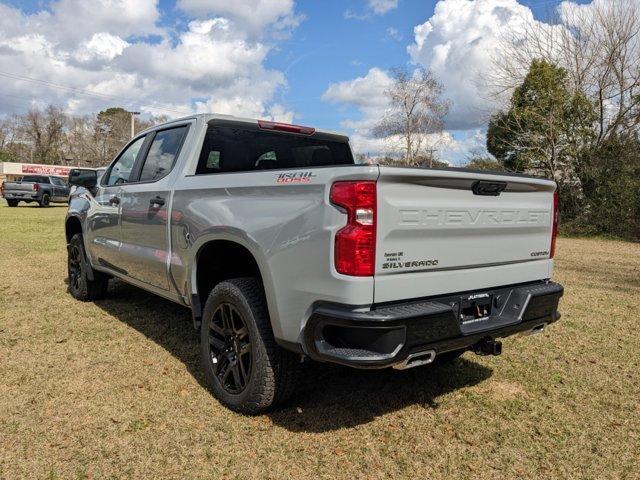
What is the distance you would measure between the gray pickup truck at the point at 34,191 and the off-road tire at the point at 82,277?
23.6 metres

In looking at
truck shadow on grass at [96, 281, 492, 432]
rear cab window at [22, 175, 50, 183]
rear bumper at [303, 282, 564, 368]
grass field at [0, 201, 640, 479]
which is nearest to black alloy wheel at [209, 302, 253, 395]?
grass field at [0, 201, 640, 479]

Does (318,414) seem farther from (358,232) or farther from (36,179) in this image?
(36,179)

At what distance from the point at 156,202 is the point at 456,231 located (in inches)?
93.3

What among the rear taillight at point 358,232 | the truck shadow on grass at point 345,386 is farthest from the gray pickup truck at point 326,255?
the truck shadow on grass at point 345,386

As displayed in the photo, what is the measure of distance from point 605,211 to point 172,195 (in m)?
17.6

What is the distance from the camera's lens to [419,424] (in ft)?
10.7

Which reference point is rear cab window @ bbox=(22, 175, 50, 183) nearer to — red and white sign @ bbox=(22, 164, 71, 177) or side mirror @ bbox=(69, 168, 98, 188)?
side mirror @ bbox=(69, 168, 98, 188)

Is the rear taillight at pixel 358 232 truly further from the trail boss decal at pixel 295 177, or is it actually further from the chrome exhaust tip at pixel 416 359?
the chrome exhaust tip at pixel 416 359

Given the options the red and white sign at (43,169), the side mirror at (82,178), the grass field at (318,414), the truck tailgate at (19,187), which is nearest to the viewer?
the grass field at (318,414)

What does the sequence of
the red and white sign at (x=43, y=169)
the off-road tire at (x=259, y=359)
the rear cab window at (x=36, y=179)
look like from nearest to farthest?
the off-road tire at (x=259, y=359) < the rear cab window at (x=36, y=179) < the red and white sign at (x=43, y=169)

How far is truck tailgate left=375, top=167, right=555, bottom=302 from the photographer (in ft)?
8.48

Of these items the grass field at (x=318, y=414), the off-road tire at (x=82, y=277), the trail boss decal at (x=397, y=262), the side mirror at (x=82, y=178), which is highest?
the side mirror at (x=82, y=178)

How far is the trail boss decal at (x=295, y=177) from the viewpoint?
8.92ft

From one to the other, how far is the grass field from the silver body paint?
2.30 ft
